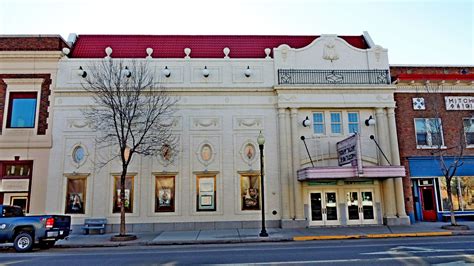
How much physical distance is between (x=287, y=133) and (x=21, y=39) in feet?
53.6

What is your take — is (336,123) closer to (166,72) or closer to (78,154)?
(166,72)

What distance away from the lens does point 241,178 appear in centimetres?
1955

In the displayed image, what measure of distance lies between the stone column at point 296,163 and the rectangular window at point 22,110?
48.1 ft

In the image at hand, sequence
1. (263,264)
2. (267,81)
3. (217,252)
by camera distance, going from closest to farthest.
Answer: (263,264), (217,252), (267,81)

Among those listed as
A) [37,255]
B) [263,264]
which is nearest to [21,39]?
[37,255]

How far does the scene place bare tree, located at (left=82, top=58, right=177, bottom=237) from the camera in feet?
61.4

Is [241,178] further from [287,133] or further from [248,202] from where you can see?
[287,133]

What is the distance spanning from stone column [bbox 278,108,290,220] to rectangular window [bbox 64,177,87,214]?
10.8 m

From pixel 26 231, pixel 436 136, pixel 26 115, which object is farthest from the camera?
pixel 436 136

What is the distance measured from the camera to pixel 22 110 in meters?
19.9

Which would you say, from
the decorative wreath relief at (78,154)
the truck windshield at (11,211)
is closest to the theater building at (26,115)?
the decorative wreath relief at (78,154)

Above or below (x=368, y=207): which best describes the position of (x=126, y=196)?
above

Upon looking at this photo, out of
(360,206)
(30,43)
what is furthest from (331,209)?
(30,43)

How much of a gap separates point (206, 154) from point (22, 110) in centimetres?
1082
